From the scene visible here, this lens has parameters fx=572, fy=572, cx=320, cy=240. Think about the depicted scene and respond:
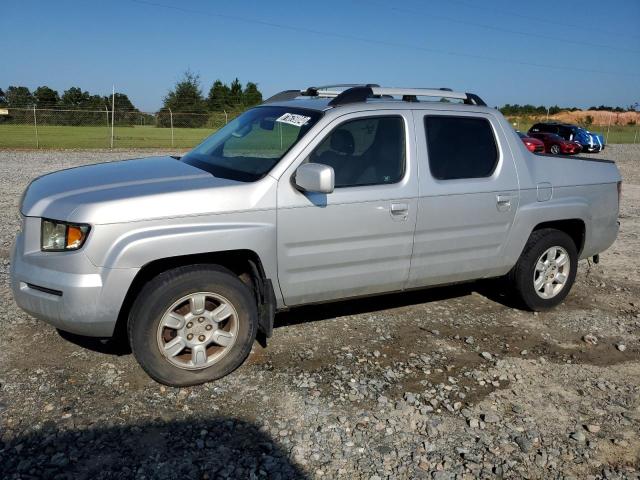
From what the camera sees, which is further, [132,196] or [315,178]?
[315,178]

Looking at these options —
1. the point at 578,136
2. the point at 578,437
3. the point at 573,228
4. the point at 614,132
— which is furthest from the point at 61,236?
the point at 614,132

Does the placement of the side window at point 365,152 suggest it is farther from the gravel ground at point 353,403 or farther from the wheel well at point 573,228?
the wheel well at point 573,228

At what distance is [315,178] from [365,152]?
0.76 meters

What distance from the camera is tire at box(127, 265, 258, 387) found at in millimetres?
3566

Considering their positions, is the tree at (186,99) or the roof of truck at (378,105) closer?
the roof of truck at (378,105)

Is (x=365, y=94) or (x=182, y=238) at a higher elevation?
(x=365, y=94)

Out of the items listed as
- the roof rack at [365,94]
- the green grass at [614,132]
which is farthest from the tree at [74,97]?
the roof rack at [365,94]

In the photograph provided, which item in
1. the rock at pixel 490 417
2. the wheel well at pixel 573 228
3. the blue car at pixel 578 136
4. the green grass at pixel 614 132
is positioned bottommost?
the rock at pixel 490 417

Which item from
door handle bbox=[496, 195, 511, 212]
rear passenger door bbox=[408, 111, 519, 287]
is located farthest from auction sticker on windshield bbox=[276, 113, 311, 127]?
door handle bbox=[496, 195, 511, 212]

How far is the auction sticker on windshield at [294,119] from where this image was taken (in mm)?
4216

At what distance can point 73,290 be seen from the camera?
3379 mm

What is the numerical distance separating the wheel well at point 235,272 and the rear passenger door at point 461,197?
1245 millimetres

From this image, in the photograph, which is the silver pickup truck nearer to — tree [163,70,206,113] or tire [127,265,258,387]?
tire [127,265,258,387]

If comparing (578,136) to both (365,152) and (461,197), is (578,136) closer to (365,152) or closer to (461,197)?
(461,197)
